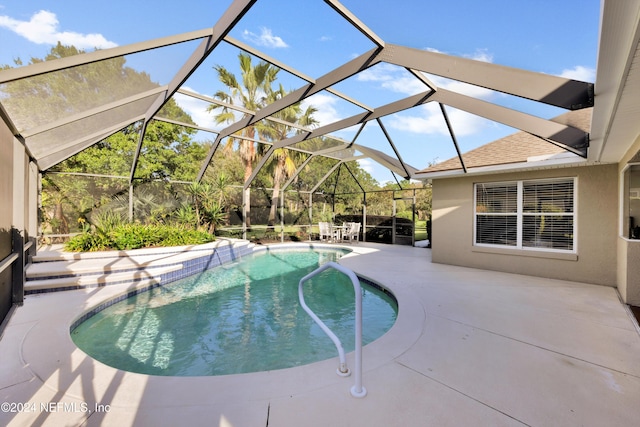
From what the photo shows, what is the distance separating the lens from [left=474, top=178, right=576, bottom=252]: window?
6.40 metres

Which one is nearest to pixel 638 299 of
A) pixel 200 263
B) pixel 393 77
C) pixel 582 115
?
pixel 582 115

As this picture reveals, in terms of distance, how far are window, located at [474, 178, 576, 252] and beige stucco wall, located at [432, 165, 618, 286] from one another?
0.21 m

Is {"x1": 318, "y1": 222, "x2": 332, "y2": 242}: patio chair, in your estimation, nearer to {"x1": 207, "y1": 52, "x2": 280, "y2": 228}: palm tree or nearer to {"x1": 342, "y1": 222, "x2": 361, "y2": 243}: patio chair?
{"x1": 342, "y1": 222, "x2": 361, "y2": 243}: patio chair

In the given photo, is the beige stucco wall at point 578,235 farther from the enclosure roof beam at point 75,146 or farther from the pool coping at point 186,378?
the enclosure roof beam at point 75,146

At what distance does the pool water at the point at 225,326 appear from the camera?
3322 millimetres

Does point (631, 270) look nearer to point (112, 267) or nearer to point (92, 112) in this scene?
point (112, 267)

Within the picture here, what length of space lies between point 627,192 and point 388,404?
20.5 feet

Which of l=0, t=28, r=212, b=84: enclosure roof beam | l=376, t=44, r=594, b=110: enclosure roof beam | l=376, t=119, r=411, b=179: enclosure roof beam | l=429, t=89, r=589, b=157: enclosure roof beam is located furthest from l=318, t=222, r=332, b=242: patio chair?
l=0, t=28, r=212, b=84: enclosure roof beam

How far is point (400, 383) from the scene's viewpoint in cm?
239

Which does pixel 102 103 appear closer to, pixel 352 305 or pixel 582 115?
pixel 352 305

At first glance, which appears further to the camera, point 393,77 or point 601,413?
point 393,77

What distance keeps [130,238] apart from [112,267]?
6.00ft

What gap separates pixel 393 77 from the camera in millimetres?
6129

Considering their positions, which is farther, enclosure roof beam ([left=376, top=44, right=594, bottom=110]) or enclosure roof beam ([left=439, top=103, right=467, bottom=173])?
enclosure roof beam ([left=439, top=103, right=467, bottom=173])
